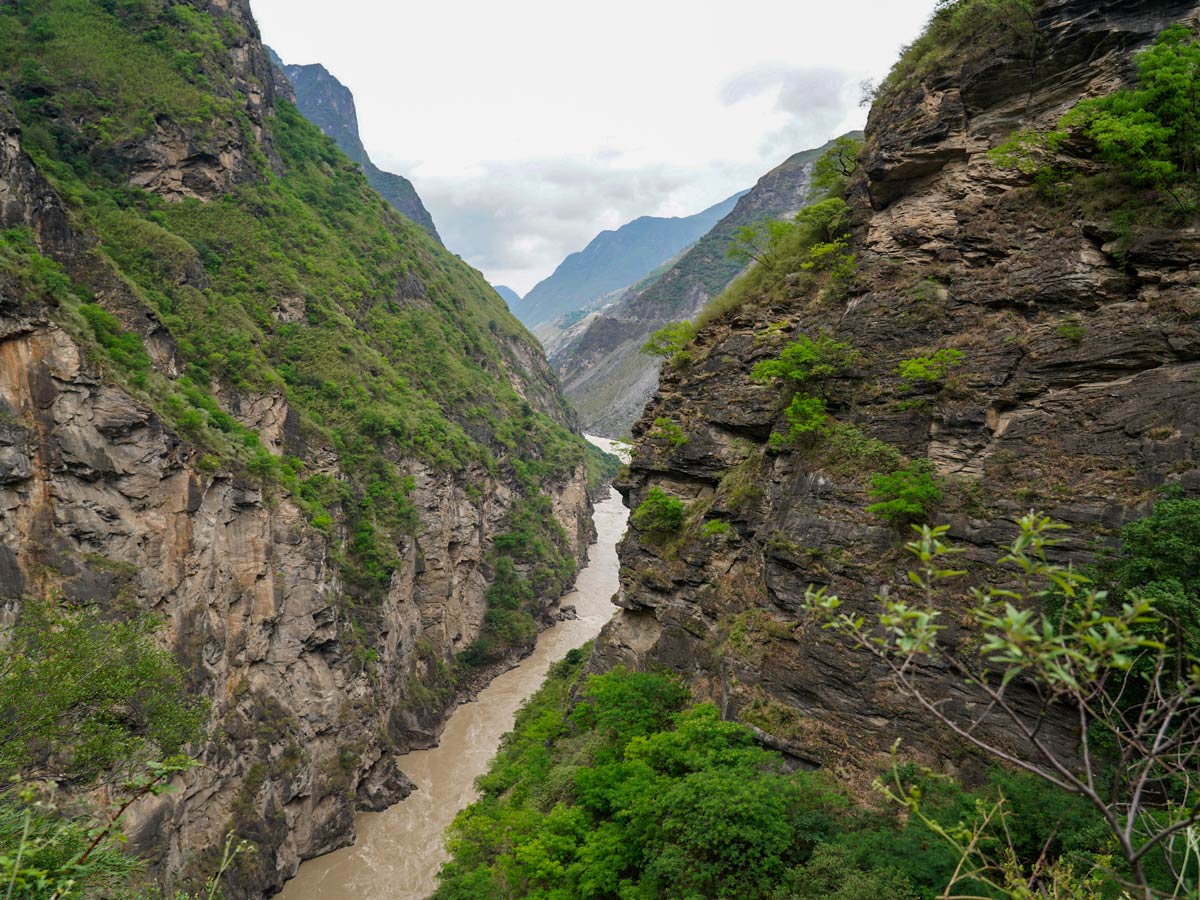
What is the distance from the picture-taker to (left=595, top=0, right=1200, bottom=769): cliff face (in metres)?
13.7

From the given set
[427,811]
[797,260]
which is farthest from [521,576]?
[797,260]

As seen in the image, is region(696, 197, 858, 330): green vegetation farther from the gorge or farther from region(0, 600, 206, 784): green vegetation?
region(0, 600, 206, 784): green vegetation

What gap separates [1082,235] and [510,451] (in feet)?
203

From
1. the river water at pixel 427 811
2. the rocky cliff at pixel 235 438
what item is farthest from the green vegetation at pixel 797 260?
the river water at pixel 427 811

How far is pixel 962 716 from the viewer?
1325 cm

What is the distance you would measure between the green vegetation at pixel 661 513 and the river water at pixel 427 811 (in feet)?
70.5

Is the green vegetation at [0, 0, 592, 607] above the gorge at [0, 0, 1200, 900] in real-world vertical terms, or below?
above

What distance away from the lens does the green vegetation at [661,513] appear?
24531 mm

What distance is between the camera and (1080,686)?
15.5 feet

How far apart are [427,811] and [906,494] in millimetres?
33986

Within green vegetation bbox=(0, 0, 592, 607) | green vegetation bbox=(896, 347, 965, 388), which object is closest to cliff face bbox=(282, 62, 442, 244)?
green vegetation bbox=(0, 0, 592, 607)

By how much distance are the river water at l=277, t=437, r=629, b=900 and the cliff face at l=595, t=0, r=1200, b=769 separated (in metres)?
19.6

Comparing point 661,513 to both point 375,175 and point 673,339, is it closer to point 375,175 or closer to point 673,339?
point 673,339

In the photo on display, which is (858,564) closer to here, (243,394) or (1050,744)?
(1050,744)
